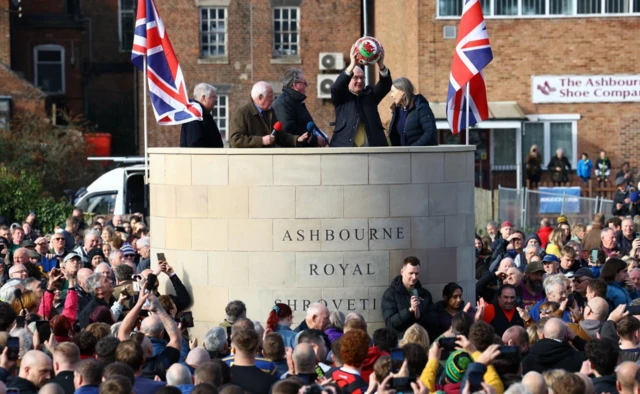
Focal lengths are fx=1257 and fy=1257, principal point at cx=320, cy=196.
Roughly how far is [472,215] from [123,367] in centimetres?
648

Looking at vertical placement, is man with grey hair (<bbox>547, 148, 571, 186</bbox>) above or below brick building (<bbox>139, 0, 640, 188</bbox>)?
below

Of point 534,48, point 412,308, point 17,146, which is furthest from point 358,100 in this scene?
point 17,146

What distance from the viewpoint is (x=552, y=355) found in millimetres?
9742

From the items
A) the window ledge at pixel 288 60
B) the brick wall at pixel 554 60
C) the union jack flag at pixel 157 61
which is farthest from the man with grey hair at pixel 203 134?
the window ledge at pixel 288 60

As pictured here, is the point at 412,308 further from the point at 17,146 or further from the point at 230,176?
the point at 17,146

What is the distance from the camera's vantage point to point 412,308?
1228cm

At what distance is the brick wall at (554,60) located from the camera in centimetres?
3731

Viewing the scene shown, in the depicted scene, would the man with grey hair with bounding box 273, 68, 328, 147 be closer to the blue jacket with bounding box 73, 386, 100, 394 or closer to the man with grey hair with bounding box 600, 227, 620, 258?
the man with grey hair with bounding box 600, 227, 620, 258

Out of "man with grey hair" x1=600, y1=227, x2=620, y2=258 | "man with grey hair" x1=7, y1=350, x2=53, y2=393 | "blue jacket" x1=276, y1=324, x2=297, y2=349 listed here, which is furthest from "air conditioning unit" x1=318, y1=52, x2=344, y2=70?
"man with grey hair" x1=7, y1=350, x2=53, y2=393

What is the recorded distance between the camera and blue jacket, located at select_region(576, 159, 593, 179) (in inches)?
1432

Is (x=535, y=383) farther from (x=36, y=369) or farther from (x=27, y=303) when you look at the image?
(x=27, y=303)

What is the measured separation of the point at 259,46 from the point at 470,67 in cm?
2734

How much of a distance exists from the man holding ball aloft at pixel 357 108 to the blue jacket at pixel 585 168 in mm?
23389

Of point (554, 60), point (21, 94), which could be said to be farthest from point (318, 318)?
point (21, 94)
